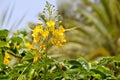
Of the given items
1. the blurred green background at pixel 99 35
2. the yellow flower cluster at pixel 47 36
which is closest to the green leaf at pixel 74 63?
the yellow flower cluster at pixel 47 36

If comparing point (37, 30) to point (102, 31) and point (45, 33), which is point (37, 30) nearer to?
point (45, 33)

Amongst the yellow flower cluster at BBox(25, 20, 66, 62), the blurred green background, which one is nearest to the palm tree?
the blurred green background

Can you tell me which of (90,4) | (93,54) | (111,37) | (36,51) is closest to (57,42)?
(36,51)

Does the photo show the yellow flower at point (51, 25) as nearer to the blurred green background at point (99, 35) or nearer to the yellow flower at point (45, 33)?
the yellow flower at point (45, 33)

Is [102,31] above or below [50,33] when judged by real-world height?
above

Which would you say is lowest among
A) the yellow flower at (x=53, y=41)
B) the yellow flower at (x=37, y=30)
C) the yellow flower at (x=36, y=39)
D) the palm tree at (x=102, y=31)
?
the yellow flower at (x=53, y=41)

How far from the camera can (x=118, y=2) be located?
29.5 feet

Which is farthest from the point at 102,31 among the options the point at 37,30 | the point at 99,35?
the point at 37,30

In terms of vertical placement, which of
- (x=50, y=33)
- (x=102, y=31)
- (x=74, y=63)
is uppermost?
(x=102, y=31)

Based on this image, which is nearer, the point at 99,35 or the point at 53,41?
the point at 53,41

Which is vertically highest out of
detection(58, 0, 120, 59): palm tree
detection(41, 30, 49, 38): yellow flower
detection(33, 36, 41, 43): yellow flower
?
detection(58, 0, 120, 59): palm tree

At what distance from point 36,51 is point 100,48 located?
7.37 m

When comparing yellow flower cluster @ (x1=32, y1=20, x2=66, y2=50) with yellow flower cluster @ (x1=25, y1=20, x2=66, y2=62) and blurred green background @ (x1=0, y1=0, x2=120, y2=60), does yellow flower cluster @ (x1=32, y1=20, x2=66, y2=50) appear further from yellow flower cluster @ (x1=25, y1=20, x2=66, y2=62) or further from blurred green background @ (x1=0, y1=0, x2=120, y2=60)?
blurred green background @ (x1=0, y1=0, x2=120, y2=60)

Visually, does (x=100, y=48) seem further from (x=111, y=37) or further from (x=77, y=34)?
(x=77, y=34)
